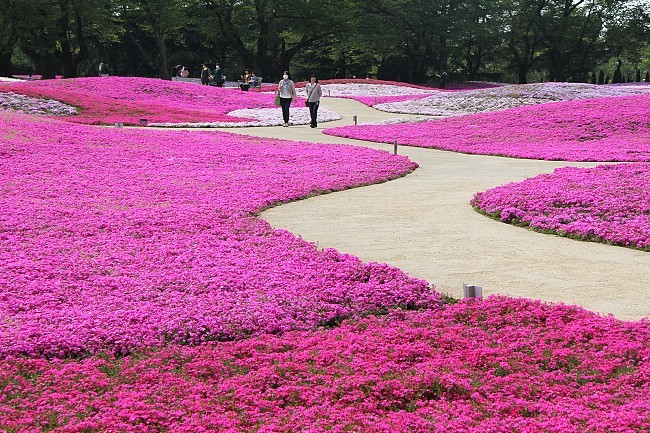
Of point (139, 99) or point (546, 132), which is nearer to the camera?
point (546, 132)

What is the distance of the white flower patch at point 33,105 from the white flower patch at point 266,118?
4186mm

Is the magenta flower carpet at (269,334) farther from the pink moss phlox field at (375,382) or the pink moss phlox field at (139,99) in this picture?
the pink moss phlox field at (139,99)

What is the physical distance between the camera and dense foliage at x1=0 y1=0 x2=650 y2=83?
75.5 metres

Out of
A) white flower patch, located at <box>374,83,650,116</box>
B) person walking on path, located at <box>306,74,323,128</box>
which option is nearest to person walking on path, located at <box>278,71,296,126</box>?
person walking on path, located at <box>306,74,323,128</box>

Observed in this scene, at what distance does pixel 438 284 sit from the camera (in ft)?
30.7

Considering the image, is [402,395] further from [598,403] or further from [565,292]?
[565,292]

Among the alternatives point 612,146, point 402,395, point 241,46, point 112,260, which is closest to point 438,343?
point 402,395

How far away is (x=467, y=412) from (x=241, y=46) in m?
74.8

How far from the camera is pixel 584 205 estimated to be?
13.6 m

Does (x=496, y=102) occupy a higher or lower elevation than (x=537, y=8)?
lower

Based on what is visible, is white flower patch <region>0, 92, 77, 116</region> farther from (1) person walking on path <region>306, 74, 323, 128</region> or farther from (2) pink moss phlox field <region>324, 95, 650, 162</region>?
(2) pink moss phlox field <region>324, 95, 650, 162</region>

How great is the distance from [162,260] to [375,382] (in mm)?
4823

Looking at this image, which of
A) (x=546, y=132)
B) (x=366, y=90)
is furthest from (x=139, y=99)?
(x=366, y=90)

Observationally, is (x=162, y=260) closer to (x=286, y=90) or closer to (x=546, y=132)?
(x=546, y=132)
